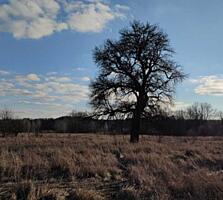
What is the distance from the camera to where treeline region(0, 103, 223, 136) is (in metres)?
31.9

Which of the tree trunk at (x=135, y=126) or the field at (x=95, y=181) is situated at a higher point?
the tree trunk at (x=135, y=126)

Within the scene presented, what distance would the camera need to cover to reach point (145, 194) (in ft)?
27.8

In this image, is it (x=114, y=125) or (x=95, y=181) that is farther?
(x=114, y=125)

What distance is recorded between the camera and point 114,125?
113ft

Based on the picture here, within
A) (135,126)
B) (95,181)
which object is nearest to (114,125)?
(135,126)

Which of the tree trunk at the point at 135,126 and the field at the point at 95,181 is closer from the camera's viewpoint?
the field at the point at 95,181

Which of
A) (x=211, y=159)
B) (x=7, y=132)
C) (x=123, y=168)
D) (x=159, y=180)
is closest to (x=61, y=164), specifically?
(x=123, y=168)

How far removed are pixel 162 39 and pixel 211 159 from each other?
48.6 ft

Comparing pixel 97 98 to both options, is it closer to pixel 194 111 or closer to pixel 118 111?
pixel 118 111

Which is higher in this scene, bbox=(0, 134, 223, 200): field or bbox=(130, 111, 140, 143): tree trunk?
bbox=(130, 111, 140, 143): tree trunk

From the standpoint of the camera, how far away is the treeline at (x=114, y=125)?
105 ft

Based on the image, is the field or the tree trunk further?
the tree trunk

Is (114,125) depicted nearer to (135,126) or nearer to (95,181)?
Answer: (135,126)

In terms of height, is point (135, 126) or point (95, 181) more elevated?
point (135, 126)
